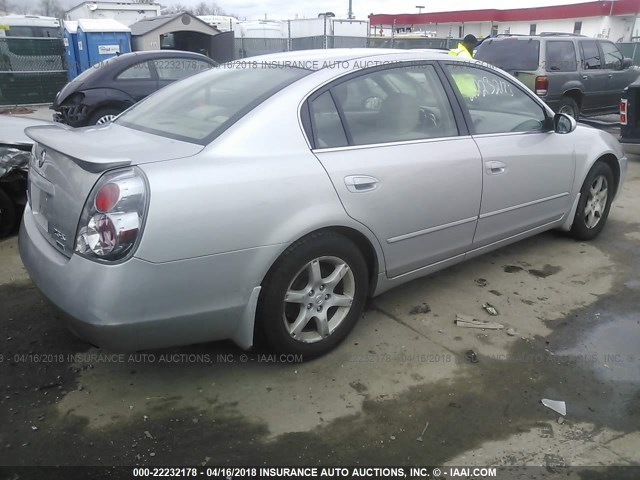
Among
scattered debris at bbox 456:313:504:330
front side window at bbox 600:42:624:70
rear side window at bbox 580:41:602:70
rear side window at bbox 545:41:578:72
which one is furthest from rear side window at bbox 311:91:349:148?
front side window at bbox 600:42:624:70

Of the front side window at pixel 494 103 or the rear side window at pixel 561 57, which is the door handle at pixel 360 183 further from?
the rear side window at pixel 561 57

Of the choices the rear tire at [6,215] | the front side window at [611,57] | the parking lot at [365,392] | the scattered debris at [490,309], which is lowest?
the parking lot at [365,392]

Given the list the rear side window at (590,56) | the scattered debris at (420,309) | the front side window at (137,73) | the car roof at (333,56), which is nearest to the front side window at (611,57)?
the rear side window at (590,56)

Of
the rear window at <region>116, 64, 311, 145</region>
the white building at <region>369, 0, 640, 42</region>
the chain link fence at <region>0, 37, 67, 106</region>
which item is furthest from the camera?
the white building at <region>369, 0, 640, 42</region>

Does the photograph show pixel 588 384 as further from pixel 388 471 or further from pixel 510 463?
pixel 388 471

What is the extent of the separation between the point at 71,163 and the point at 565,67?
31.8 feet

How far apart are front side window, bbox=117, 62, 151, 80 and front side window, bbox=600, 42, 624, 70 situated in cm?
868

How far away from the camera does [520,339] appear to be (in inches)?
129

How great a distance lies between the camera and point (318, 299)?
2906 millimetres

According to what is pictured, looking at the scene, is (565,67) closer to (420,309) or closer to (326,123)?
(420,309)

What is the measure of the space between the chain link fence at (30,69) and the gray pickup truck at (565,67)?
1063cm

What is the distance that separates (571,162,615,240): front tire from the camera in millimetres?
4516

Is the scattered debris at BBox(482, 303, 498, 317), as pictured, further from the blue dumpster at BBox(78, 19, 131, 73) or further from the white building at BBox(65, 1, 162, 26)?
the white building at BBox(65, 1, 162, 26)

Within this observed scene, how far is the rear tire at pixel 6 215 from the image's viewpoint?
4641 millimetres
